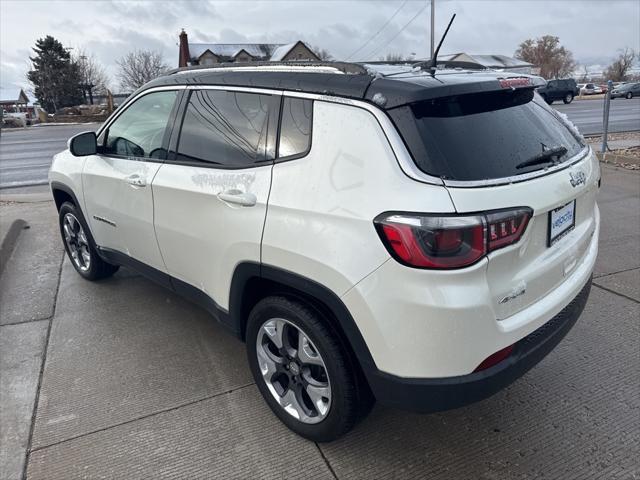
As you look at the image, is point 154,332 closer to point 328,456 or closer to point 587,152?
point 328,456

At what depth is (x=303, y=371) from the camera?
242cm

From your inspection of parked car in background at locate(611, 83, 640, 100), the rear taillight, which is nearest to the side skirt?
the rear taillight

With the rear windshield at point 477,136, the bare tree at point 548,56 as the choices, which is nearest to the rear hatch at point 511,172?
the rear windshield at point 477,136

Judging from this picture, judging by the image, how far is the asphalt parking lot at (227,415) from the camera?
232 cm

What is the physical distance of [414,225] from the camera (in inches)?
70.6

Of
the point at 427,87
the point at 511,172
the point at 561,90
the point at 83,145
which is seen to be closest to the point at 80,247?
the point at 83,145

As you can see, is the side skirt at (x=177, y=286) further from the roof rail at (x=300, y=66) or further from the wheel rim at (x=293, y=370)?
the roof rail at (x=300, y=66)

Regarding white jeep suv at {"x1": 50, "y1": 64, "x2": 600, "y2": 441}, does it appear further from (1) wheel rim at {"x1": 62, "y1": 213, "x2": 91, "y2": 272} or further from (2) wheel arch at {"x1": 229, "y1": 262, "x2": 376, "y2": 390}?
(1) wheel rim at {"x1": 62, "y1": 213, "x2": 91, "y2": 272}

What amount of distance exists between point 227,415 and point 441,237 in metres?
1.61

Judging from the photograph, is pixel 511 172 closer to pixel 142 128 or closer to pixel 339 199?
pixel 339 199

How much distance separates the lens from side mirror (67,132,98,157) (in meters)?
3.60

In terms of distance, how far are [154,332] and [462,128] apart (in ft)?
8.54

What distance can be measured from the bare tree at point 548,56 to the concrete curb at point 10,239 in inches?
3413

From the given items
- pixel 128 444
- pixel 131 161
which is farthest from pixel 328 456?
pixel 131 161
